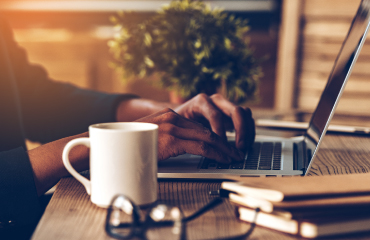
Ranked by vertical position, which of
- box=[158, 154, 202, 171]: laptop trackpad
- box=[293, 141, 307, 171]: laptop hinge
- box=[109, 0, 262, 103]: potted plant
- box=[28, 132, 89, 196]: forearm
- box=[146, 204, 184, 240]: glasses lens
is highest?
box=[109, 0, 262, 103]: potted plant

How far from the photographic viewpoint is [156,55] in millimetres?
1433

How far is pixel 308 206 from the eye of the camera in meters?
0.43

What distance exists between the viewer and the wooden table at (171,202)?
1.47ft

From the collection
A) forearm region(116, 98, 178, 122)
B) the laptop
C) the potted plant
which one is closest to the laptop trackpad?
the laptop

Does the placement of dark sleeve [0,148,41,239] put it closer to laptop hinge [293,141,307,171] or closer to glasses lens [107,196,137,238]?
glasses lens [107,196,137,238]

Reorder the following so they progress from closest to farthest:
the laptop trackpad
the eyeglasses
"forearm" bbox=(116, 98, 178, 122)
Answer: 1. the eyeglasses
2. the laptop trackpad
3. "forearm" bbox=(116, 98, 178, 122)

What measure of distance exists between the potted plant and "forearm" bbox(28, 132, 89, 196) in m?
0.76

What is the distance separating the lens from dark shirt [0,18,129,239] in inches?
24.5

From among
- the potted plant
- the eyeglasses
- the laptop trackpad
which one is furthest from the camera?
the potted plant

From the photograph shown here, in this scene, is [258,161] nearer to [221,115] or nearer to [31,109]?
[221,115]

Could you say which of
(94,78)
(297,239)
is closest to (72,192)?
(297,239)

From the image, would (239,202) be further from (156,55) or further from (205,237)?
(156,55)

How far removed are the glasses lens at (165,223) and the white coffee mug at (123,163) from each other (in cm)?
5

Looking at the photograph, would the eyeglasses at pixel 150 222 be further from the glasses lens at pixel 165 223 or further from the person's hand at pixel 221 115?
the person's hand at pixel 221 115
